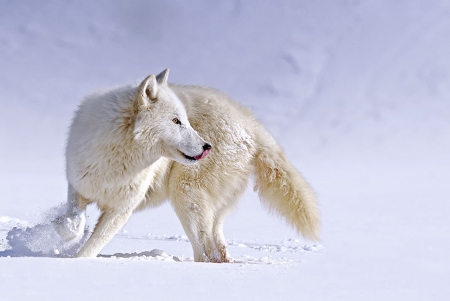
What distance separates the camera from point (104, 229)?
5582 millimetres

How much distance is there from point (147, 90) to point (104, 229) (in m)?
1.60

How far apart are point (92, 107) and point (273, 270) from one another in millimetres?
2628

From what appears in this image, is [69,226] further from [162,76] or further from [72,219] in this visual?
[162,76]

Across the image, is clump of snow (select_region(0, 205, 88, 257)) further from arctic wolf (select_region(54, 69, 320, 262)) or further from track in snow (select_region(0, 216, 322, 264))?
track in snow (select_region(0, 216, 322, 264))

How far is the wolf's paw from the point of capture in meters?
5.38

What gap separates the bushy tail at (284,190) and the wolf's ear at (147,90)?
4.95ft

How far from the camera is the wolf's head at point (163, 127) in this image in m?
5.20

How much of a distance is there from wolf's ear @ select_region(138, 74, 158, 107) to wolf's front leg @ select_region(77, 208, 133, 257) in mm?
1282

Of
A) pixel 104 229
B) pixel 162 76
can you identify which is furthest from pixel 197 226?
pixel 162 76

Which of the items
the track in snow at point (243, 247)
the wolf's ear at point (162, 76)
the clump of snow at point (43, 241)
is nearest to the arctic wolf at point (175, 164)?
the wolf's ear at point (162, 76)

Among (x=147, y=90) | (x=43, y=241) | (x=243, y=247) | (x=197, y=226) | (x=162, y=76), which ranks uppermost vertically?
(x=162, y=76)

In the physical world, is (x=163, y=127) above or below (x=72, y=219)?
above

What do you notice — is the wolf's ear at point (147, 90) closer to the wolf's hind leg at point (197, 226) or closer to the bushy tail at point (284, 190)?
the wolf's hind leg at point (197, 226)


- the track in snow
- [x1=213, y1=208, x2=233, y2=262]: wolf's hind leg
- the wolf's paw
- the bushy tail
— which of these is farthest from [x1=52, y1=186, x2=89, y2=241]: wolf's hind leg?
the bushy tail
